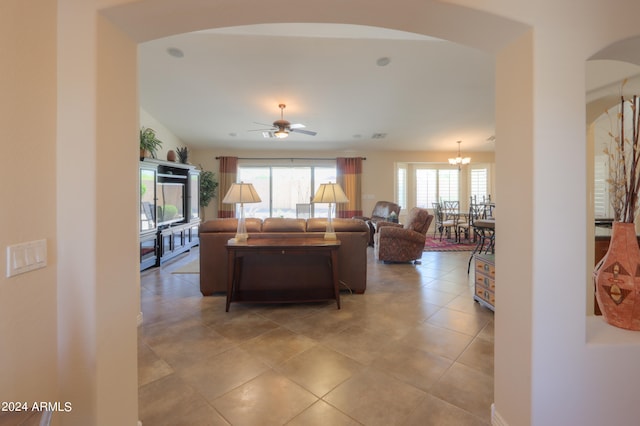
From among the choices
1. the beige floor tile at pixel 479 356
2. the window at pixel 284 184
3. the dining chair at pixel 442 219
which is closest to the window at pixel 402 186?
the dining chair at pixel 442 219

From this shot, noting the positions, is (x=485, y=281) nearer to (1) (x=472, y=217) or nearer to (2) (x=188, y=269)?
(1) (x=472, y=217)

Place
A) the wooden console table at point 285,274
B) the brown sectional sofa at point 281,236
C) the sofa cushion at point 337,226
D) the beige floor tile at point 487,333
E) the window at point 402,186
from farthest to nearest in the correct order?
the window at point 402,186, the sofa cushion at point 337,226, the brown sectional sofa at point 281,236, the wooden console table at point 285,274, the beige floor tile at point 487,333

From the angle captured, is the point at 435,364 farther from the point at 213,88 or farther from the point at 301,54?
the point at 213,88

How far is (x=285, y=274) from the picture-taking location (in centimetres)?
318

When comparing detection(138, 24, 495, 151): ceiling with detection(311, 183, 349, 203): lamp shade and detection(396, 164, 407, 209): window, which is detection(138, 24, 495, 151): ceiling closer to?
detection(396, 164, 407, 209): window

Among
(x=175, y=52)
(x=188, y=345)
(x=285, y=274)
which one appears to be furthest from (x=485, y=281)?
(x=175, y=52)

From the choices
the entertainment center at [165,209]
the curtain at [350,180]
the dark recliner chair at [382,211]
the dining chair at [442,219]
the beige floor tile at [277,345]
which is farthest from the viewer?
the curtain at [350,180]

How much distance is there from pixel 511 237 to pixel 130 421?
2.12 metres

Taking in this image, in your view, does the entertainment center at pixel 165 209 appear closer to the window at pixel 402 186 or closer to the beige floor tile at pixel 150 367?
the beige floor tile at pixel 150 367

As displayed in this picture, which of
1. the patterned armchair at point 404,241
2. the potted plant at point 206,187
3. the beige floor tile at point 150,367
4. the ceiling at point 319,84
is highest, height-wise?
the ceiling at point 319,84

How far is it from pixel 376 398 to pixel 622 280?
1.51m

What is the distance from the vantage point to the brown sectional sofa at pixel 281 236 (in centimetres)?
322

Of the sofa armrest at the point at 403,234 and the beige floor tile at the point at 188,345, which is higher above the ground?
the sofa armrest at the point at 403,234

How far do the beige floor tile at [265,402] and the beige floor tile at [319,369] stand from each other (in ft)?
0.21
